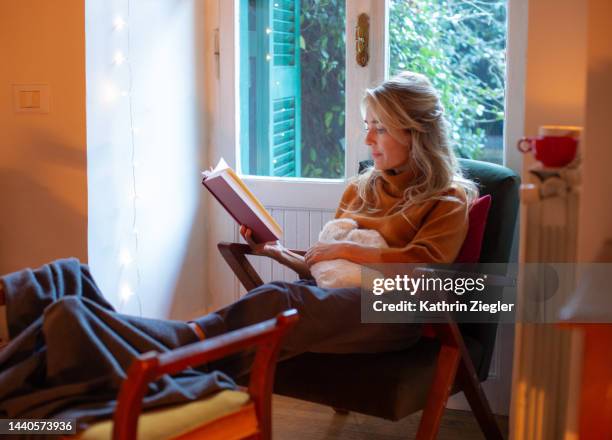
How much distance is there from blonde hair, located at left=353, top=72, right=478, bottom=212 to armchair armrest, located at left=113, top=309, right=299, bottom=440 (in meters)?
0.87

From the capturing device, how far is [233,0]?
10.5ft

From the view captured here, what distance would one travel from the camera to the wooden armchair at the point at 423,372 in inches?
85.9

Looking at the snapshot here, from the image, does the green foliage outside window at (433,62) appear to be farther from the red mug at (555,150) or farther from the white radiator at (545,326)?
the red mug at (555,150)

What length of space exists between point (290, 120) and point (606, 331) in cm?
172

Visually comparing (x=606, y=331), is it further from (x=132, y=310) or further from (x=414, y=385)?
(x=132, y=310)

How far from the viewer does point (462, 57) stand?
9.50 ft

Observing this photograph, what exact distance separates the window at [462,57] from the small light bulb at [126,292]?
1.17 m

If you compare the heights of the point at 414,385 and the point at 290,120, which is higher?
the point at 290,120

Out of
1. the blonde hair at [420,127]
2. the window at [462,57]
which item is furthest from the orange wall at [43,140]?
the window at [462,57]

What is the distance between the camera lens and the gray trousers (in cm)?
212

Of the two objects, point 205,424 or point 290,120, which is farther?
point 290,120

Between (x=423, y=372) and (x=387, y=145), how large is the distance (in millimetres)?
676

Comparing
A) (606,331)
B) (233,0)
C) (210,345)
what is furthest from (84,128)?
(606,331)

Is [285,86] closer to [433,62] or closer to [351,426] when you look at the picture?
[433,62]
